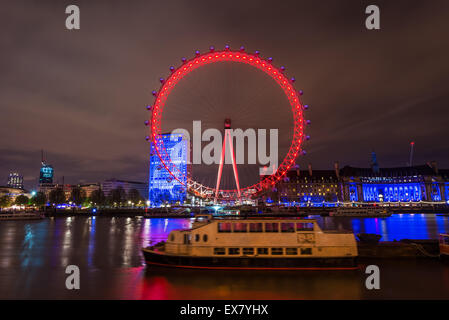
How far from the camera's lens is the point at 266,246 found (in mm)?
19094

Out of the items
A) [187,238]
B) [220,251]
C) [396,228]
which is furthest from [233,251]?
[396,228]

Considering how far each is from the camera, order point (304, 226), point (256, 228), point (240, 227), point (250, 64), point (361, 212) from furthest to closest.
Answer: point (361, 212), point (250, 64), point (240, 227), point (256, 228), point (304, 226)

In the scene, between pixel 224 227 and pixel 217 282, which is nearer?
pixel 217 282

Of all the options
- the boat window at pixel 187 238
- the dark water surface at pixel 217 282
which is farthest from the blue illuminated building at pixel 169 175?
the boat window at pixel 187 238

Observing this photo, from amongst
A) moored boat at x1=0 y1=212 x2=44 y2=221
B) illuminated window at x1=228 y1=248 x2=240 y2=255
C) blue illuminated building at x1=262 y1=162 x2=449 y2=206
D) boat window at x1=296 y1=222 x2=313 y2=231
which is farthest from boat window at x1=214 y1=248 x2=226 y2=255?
blue illuminated building at x1=262 y1=162 x2=449 y2=206

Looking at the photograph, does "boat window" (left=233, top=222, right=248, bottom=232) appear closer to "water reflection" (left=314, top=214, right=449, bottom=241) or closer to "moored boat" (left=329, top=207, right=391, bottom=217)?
"water reflection" (left=314, top=214, right=449, bottom=241)

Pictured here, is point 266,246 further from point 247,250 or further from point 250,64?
point 250,64

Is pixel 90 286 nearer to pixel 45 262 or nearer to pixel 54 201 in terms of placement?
pixel 45 262

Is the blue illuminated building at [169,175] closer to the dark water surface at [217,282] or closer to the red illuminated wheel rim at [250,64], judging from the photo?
the red illuminated wheel rim at [250,64]

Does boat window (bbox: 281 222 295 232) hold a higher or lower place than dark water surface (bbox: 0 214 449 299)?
higher

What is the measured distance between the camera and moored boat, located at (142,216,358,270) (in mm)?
18922

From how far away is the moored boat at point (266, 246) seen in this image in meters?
18.9

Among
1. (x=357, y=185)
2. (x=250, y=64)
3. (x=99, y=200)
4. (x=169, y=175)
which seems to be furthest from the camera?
(x=169, y=175)

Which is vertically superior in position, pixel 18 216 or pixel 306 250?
pixel 306 250
